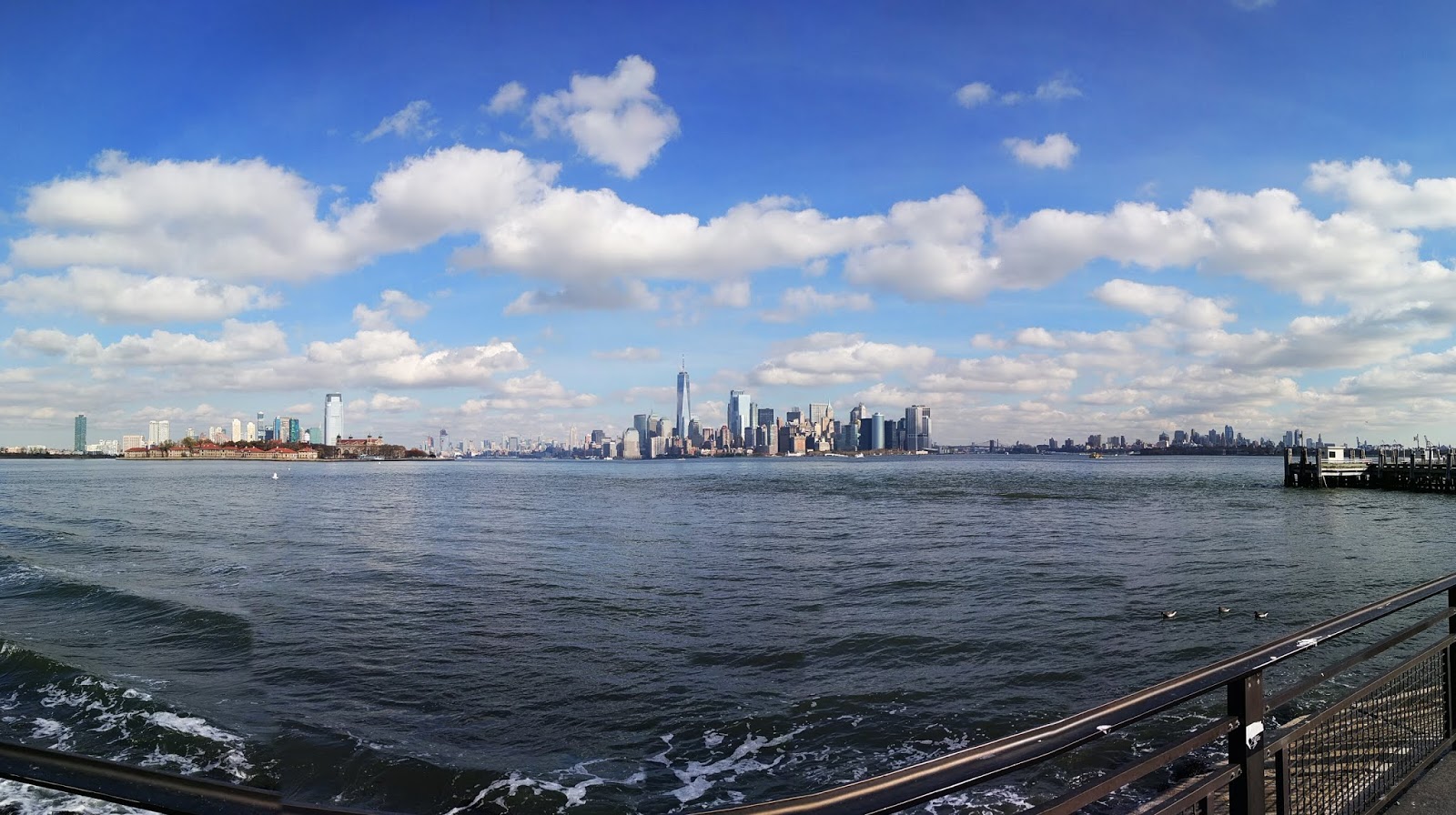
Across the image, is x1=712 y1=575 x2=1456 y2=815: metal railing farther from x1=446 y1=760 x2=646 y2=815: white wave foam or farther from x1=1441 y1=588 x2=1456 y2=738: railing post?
x1=446 y1=760 x2=646 y2=815: white wave foam

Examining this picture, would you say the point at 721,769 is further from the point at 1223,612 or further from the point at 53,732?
the point at 1223,612

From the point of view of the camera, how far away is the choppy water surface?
9.77 m

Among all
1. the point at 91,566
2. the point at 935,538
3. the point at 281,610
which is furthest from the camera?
the point at 935,538

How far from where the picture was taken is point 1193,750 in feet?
13.9

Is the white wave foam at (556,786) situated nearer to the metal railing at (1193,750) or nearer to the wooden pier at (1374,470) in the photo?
the metal railing at (1193,750)

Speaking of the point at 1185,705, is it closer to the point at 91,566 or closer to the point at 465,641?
the point at 465,641

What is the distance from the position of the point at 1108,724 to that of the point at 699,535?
33034 millimetres

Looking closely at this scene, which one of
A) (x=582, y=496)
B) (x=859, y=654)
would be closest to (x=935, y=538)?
(x=859, y=654)

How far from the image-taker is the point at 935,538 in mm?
32781

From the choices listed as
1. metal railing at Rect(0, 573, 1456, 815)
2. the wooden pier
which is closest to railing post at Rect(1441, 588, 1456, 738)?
metal railing at Rect(0, 573, 1456, 815)

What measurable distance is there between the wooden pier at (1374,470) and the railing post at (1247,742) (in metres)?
81.3

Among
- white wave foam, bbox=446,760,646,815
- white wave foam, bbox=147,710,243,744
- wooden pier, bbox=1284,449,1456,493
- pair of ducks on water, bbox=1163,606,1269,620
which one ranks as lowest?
white wave foam, bbox=147,710,243,744

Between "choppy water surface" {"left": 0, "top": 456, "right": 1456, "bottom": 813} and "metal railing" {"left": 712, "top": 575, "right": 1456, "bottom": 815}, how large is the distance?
5.17 metres

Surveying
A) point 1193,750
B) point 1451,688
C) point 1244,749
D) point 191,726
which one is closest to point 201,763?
point 191,726
